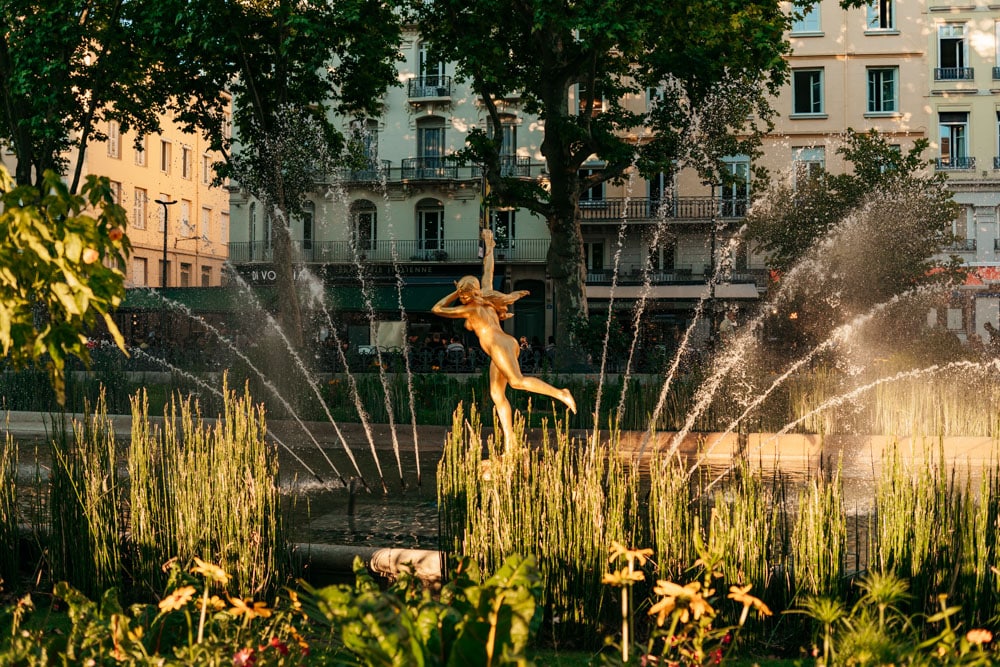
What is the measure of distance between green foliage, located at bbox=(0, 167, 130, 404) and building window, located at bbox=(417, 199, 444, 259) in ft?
122

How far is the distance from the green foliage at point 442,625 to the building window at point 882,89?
129 ft

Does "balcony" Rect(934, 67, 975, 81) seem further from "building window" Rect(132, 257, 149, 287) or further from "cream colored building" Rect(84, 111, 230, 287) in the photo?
"building window" Rect(132, 257, 149, 287)

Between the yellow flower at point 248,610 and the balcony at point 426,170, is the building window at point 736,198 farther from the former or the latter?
the yellow flower at point 248,610

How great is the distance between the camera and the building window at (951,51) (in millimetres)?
38469

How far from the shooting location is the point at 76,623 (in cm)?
326

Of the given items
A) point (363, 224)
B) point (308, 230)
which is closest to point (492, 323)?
point (308, 230)

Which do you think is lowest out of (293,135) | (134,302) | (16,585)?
(16,585)

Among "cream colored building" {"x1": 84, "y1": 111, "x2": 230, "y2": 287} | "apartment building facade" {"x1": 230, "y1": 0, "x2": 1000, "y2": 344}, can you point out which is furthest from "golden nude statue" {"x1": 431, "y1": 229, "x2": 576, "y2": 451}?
"cream colored building" {"x1": 84, "y1": 111, "x2": 230, "y2": 287}

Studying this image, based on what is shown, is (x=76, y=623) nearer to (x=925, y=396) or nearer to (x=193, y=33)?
(x=925, y=396)

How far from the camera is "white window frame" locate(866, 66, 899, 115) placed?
3825cm

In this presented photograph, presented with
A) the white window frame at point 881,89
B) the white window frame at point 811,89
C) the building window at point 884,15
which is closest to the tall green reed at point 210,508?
the white window frame at point 811,89

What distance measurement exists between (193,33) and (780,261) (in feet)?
61.1

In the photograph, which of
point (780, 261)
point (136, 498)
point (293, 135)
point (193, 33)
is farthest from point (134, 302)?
point (136, 498)

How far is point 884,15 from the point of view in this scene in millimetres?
38219
